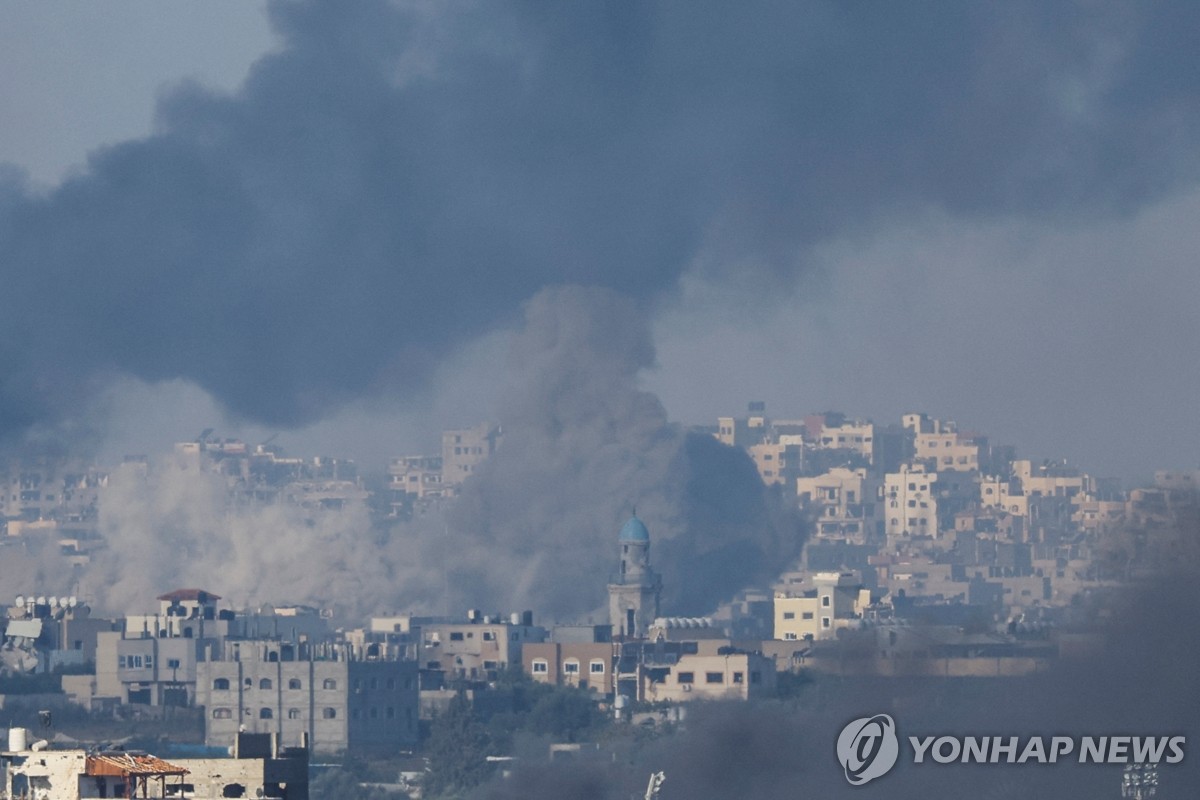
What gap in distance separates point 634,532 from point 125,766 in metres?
82.0

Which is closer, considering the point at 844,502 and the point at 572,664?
the point at 572,664

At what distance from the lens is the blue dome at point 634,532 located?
121688 mm

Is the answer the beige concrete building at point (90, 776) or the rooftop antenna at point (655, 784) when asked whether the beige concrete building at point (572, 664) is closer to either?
the rooftop antenna at point (655, 784)

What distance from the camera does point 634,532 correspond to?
122m

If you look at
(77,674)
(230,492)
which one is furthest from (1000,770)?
(230,492)

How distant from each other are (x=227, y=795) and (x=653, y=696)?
48.2m

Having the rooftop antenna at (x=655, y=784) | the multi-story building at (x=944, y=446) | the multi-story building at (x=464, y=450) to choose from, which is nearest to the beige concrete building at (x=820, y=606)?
the multi-story building at (x=464, y=450)

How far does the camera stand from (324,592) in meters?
130

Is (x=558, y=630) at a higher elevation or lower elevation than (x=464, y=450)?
lower

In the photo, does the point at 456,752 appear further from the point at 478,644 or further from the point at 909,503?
the point at 909,503

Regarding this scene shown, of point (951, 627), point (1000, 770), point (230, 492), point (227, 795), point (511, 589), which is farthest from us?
point (230, 492)

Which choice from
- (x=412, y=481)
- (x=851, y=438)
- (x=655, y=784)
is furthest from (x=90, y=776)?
(x=851, y=438)

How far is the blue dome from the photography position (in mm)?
121688

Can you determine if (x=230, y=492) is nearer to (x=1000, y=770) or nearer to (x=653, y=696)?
(x=653, y=696)
